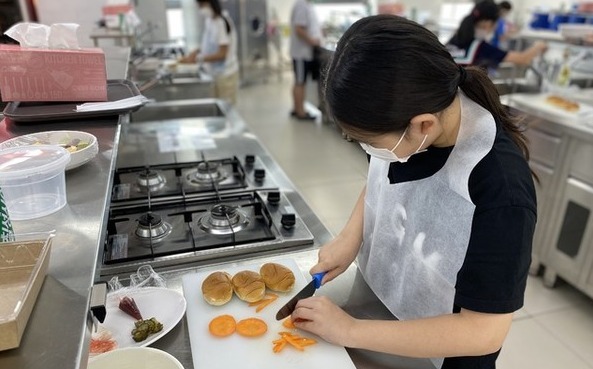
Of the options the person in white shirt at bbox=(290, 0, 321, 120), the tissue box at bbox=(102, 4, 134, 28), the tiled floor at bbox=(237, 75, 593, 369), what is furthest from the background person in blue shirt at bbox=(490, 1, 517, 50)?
the tissue box at bbox=(102, 4, 134, 28)

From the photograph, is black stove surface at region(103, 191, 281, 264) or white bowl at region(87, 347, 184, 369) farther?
black stove surface at region(103, 191, 281, 264)

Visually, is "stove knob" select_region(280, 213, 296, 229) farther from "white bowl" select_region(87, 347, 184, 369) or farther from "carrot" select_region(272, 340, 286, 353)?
"white bowl" select_region(87, 347, 184, 369)

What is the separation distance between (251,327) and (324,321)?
0.15m

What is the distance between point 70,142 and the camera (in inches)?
37.1

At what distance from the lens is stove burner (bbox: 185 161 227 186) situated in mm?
1529

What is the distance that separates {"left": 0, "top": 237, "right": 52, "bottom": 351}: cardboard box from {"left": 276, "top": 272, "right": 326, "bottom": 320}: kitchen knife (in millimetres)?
467

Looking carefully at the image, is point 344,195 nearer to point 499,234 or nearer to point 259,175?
point 259,175

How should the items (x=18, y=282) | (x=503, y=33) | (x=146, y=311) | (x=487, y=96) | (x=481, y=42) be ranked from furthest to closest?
1. (x=503, y=33)
2. (x=481, y=42)
3. (x=146, y=311)
4. (x=487, y=96)
5. (x=18, y=282)

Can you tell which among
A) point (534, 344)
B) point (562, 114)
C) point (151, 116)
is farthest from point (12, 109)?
point (562, 114)

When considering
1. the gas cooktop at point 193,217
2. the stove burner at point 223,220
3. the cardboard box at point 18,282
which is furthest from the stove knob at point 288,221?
the cardboard box at point 18,282

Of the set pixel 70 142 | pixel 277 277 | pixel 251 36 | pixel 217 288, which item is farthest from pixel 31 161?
pixel 251 36

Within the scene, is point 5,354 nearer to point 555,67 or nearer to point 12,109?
point 12,109

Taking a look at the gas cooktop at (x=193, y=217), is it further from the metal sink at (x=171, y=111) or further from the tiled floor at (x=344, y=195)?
the tiled floor at (x=344, y=195)

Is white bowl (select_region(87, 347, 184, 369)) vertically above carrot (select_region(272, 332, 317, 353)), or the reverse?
white bowl (select_region(87, 347, 184, 369))
